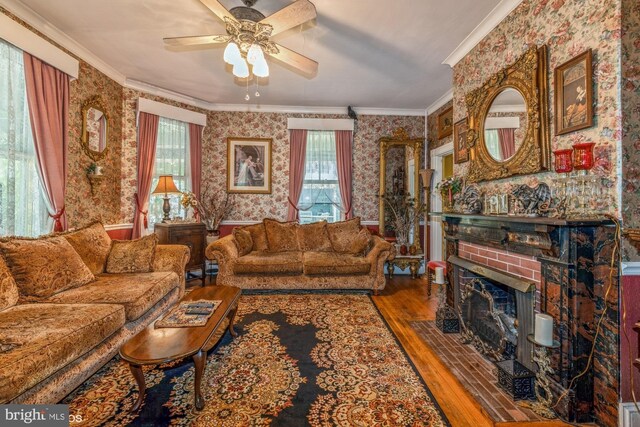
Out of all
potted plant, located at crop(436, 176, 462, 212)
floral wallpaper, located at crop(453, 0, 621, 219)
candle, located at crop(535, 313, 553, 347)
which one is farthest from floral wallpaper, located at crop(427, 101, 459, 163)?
candle, located at crop(535, 313, 553, 347)

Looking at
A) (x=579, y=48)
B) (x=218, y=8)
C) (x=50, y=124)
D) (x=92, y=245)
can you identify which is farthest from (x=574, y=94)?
(x=50, y=124)

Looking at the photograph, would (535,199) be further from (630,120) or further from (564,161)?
(630,120)

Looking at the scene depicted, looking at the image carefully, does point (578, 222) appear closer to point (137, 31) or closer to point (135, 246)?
point (135, 246)

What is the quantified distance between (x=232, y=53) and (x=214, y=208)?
3.34m

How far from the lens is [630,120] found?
1.65 m

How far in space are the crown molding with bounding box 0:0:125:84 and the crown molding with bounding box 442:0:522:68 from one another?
419cm

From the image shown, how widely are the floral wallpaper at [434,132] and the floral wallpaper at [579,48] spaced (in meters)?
1.98

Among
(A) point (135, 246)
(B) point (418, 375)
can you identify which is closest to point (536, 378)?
(B) point (418, 375)

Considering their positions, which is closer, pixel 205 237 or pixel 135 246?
pixel 135 246

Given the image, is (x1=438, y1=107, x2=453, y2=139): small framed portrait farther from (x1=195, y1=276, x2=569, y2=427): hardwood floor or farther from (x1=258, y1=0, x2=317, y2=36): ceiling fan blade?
(x1=258, y1=0, x2=317, y2=36): ceiling fan blade

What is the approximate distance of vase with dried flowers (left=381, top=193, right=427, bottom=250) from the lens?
5.13 metres

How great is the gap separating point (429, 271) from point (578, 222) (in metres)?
2.38

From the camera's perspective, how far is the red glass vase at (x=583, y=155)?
5.80 ft

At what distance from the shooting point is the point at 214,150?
544 centimetres
